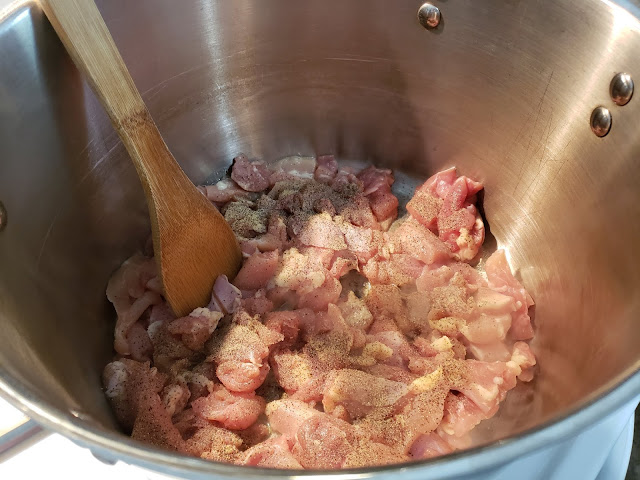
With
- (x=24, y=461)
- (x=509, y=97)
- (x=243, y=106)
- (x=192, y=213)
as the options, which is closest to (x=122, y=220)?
(x=192, y=213)

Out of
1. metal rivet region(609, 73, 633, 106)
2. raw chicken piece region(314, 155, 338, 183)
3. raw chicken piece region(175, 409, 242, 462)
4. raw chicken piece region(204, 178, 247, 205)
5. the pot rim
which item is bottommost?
raw chicken piece region(175, 409, 242, 462)

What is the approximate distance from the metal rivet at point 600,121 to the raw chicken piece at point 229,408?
115 cm

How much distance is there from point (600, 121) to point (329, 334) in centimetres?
92

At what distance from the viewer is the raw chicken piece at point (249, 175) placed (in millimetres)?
1909

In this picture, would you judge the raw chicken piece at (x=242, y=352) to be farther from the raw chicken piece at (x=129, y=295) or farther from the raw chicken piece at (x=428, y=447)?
the raw chicken piece at (x=428, y=447)

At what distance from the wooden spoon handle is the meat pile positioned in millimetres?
369

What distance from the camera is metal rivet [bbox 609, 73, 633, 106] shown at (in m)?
1.31

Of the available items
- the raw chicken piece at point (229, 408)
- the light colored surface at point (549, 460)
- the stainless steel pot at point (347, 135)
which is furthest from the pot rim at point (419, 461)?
the raw chicken piece at point (229, 408)

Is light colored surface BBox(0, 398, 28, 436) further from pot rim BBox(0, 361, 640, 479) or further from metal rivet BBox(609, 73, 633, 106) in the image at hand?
metal rivet BBox(609, 73, 633, 106)

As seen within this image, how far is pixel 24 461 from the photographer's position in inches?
50.3

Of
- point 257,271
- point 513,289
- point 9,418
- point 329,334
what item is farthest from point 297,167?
point 9,418

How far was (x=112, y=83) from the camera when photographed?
1.34 m

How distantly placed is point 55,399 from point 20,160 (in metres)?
0.68

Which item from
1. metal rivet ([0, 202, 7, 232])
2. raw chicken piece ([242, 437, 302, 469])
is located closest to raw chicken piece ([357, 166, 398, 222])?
raw chicken piece ([242, 437, 302, 469])
